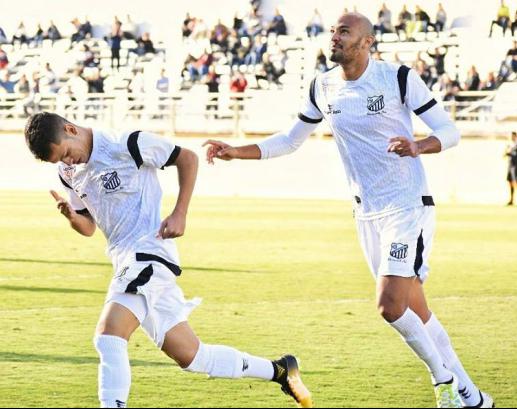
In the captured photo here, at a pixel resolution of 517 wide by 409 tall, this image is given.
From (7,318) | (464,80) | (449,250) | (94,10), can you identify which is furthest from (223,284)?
(94,10)

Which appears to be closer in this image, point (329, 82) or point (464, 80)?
point (329, 82)

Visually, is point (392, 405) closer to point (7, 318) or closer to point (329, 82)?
point (329, 82)

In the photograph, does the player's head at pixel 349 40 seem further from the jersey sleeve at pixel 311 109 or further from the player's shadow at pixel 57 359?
the player's shadow at pixel 57 359

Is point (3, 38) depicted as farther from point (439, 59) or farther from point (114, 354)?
point (114, 354)

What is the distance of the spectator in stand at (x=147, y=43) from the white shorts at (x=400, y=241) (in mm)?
38191

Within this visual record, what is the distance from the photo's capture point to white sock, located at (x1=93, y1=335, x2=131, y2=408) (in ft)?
20.3

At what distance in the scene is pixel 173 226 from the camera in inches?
254

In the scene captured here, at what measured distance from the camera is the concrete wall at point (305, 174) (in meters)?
33.5

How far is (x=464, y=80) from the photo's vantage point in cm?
3809

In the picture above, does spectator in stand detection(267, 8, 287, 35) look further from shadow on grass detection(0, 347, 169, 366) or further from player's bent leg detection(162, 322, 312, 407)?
player's bent leg detection(162, 322, 312, 407)

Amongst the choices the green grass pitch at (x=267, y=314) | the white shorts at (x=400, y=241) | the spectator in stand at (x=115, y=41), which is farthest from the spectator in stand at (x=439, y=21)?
the white shorts at (x=400, y=241)

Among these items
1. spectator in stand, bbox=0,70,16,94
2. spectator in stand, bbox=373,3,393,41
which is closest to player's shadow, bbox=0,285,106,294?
spectator in stand, bbox=373,3,393,41

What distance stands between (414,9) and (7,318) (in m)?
31.5

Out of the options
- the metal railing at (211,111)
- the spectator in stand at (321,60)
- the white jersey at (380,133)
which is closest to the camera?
the white jersey at (380,133)
